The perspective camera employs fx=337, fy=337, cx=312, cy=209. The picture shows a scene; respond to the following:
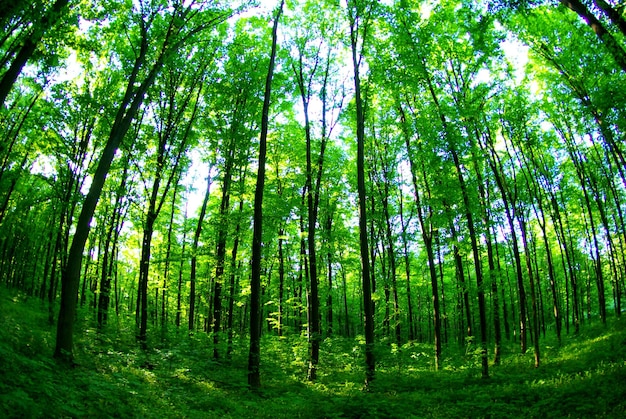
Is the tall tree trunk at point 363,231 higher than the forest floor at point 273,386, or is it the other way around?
the tall tree trunk at point 363,231

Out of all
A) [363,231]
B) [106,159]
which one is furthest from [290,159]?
[106,159]

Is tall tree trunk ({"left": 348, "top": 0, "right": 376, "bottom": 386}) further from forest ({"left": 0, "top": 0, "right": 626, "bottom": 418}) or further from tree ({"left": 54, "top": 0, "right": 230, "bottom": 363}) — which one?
tree ({"left": 54, "top": 0, "right": 230, "bottom": 363})

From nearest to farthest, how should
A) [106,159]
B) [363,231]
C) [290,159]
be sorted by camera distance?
1. [106,159]
2. [363,231]
3. [290,159]

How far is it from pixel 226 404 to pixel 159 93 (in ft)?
Result: 40.5

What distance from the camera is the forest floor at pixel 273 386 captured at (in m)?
6.07

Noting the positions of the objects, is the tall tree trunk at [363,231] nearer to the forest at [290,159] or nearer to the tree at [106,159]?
the forest at [290,159]

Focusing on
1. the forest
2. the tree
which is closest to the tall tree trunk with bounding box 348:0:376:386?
the forest

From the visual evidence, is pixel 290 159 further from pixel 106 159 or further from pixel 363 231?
pixel 106 159

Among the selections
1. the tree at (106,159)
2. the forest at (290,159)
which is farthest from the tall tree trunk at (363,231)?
the tree at (106,159)

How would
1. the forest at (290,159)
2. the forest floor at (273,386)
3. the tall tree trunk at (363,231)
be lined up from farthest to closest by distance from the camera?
the tall tree trunk at (363,231)
the forest at (290,159)
the forest floor at (273,386)

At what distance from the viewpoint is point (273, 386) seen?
37.7 ft

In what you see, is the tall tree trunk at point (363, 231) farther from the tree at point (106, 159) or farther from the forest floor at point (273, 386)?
the tree at point (106, 159)

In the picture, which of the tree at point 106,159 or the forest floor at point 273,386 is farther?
the tree at point 106,159

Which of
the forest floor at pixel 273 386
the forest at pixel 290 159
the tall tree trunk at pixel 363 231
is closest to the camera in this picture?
the forest floor at pixel 273 386
